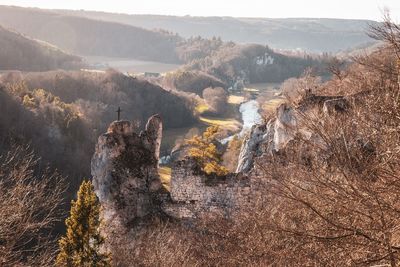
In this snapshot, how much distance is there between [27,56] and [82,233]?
455 ft

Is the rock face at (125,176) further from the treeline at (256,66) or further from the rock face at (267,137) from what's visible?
the treeline at (256,66)

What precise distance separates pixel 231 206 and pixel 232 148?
136 ft

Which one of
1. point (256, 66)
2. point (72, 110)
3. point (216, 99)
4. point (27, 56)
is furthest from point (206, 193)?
point (256, 66)

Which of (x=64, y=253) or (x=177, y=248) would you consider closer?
(x=177, y=248)

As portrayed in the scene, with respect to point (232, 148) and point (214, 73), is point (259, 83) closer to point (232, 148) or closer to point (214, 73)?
point (214, 73)

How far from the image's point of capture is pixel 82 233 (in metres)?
16.7

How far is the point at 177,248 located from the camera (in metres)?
15.3

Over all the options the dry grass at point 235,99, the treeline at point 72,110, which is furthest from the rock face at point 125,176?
the dry grass at point 235,99

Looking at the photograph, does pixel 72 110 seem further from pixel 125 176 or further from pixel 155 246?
pixel 155 246

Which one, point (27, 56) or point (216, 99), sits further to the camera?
point (27, 56)

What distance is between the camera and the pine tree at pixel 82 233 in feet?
53.7

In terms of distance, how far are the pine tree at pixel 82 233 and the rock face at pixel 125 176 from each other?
0.41 meters

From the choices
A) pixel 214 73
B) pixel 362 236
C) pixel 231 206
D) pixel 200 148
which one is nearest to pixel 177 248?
pixel 231 206

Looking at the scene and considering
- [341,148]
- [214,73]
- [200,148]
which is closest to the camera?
[341,148]
